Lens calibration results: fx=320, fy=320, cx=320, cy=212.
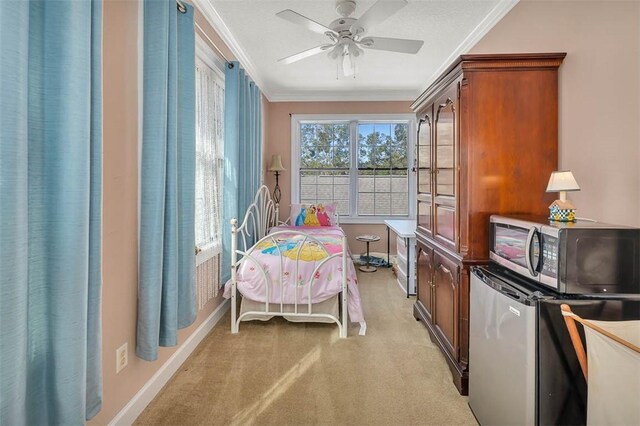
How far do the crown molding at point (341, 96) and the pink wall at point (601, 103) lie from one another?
3008 millimetres

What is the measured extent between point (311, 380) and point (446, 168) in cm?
166

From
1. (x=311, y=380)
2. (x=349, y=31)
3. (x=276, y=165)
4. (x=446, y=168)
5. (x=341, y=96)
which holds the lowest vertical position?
(x=311, y=380)

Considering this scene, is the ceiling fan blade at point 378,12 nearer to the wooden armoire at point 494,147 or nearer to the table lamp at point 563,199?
A: the wooden armoire at point 494,147

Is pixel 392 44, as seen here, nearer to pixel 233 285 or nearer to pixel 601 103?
pixel 601 103

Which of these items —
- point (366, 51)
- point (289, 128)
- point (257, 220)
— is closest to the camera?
point (366, 51)

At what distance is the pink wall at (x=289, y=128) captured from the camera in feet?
16.8

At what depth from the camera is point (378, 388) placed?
200 centimetres

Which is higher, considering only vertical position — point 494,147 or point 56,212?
point 494,147

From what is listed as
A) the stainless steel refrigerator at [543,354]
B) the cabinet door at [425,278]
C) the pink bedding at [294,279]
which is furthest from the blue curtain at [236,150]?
the stainless steel refrigerator at [543,354]

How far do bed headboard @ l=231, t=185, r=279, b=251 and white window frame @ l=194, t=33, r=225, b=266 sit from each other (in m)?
0.25

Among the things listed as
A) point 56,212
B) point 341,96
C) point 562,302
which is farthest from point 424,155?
point 341,96

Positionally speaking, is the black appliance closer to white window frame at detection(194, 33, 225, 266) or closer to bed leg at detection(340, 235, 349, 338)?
bed leg at detection(340, 235, 349, 338)

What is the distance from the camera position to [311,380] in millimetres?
2072

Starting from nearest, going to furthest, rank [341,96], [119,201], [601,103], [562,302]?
[562,302], [119,201], [601,103], [341,96]
